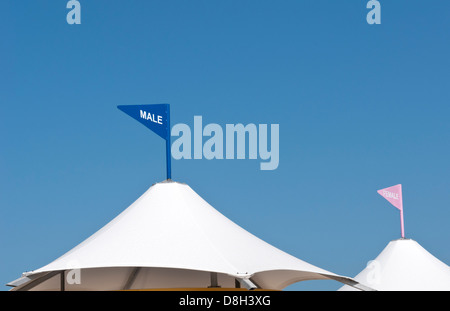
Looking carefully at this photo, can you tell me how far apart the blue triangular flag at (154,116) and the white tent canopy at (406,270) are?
6.54 m

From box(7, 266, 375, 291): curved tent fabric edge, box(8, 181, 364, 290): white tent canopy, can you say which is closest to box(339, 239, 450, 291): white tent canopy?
box(7, 266, 375, 291): curved tent fabric edge

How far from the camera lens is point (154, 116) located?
440 inches

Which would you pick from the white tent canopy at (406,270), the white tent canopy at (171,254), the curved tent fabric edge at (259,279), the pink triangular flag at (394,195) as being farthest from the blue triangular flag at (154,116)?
the pink triangular flag at (394,195)

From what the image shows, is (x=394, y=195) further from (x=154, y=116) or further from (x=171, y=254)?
(x=171, y=254)

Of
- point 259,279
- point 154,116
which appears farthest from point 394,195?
point 154,116

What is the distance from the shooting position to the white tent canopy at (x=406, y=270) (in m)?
15.7

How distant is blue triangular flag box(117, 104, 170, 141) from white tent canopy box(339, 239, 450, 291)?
6.54 meters

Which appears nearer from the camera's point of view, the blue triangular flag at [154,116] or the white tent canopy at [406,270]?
the blue triangular flag at [154,116]

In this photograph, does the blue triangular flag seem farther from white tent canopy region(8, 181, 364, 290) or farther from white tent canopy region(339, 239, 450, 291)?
white tent canopy region(339, 239, 450, 291)

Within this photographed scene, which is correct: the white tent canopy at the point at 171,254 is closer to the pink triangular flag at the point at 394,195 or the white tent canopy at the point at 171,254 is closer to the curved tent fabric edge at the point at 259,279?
the curved tent fabric edge at the point at 259,279

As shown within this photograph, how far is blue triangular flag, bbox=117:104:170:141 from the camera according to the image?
11133 millimetres
